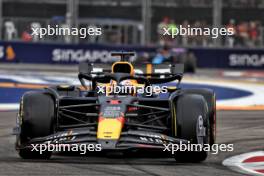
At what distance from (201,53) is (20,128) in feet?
97.6

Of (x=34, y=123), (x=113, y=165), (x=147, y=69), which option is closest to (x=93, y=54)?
(x=147, y=69)

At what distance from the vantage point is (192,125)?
11312 millimetres

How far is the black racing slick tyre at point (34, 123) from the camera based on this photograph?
11289mm

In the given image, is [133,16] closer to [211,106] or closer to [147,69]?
[147,69]

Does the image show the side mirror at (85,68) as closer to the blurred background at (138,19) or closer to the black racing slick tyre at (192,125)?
the black racing slick tyre at (192,125)

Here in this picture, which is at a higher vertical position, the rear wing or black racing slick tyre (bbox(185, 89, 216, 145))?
the rear wing

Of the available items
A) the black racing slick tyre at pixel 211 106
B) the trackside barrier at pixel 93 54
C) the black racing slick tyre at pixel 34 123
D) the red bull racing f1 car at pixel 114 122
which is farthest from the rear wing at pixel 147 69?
the trackside barrier at pixel 93 54

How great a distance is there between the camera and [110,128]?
11.0 m

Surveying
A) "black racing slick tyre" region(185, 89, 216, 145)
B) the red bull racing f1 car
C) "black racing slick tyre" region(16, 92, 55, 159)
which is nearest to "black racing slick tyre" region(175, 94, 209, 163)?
the red bull racing f1 car

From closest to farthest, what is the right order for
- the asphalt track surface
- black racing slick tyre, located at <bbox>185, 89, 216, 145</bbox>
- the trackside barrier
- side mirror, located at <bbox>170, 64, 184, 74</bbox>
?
the asphalt track surface < black racing slick tyre, located at <bbox>185, 89, 216, 145</bbox> < side mirror, located at <bbox>170, 64, 184, 74</bbox> < the trackside barrier

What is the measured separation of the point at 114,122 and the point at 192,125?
1014 millimetres

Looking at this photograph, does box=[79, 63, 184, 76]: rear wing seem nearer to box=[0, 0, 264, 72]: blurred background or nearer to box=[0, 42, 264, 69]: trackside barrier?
box=[0, 42, 264, 69]: trackside barrier

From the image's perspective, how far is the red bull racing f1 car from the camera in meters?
11.0

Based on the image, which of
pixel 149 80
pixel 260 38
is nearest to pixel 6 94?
pixel 149 80
